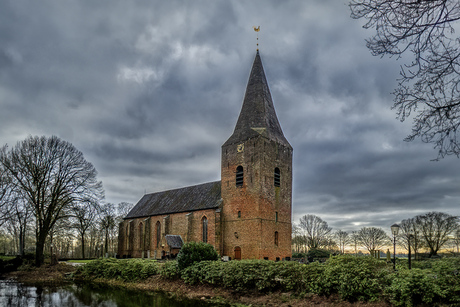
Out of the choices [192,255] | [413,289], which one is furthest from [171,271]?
[413,289]

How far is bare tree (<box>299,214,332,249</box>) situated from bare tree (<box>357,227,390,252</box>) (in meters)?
6.30

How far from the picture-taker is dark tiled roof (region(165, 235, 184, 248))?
1286 inches

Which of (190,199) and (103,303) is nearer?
(103,303)

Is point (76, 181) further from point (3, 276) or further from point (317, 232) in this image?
point (317, 232)

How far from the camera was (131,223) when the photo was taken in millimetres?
43812

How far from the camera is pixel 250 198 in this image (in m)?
28.7

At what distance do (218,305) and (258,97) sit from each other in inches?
895

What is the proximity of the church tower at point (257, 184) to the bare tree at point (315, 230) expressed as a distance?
31242 millimetres

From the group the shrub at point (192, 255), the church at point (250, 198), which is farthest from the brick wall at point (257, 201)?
the shrub at point (192, 255)

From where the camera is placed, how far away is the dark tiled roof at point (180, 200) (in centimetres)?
Answer: 3406

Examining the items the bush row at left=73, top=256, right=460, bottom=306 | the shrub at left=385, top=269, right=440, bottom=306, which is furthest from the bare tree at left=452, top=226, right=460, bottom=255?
the shrub at left=385, top=269, right=440, bottom=306

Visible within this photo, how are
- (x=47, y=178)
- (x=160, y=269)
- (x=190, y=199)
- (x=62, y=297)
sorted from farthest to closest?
(x=190, y=199) < (x=47, y=178) < (x=160, y=269) < (x=62, y=297)

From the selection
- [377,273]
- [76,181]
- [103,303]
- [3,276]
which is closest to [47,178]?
[76,181]

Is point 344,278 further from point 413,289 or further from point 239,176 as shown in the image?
point 239,176
